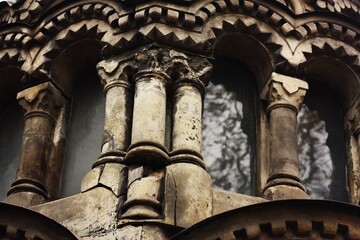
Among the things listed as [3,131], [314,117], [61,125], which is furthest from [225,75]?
[3,131]

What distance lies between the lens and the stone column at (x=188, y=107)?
393 inches

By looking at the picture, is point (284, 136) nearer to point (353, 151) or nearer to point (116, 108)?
point (353, 151)

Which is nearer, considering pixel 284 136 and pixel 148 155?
pixel 148 155

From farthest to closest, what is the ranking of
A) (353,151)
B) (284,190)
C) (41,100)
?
1. (353,151)
2. (41,100)
3. (284,190)

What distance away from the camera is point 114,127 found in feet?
34.0

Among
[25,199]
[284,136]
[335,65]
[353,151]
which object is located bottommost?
[25,199]

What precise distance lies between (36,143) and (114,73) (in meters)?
1.12

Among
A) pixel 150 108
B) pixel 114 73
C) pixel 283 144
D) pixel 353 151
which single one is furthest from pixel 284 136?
pixel 114 73

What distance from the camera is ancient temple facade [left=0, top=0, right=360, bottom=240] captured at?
373 inches

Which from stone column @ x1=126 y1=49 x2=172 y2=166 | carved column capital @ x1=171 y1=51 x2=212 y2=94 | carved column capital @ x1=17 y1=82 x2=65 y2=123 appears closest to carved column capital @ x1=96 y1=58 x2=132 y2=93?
stone column @ x1=126 y1=49 x2=172 y2=166

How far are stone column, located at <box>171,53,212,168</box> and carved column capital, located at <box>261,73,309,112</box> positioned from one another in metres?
0.80

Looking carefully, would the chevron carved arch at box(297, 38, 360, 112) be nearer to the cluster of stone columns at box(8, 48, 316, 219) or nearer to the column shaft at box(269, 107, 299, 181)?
the cluster of stone columns at box(8, 48, 316, 219)

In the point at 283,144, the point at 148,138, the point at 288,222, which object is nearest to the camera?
the point at 288,222

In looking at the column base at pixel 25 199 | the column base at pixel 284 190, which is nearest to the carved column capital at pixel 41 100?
the column base at pixel 25 199
